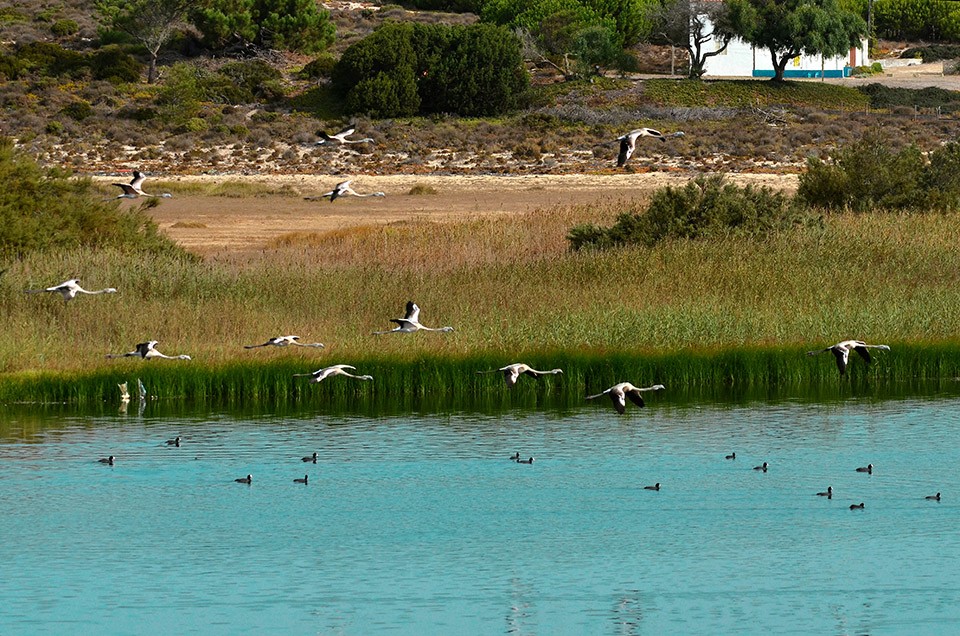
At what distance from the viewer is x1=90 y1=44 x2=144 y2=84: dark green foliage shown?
321 feet

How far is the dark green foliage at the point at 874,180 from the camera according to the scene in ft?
149

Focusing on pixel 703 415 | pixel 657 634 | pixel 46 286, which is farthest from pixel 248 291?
pixel 657 634

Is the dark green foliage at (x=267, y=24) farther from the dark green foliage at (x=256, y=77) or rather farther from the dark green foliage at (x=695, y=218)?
the dark green foliage at (x=695, y=218)

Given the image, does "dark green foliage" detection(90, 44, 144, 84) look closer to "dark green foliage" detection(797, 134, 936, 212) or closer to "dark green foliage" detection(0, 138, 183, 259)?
"dark green foliage" detection(797, 134, 936, 212)

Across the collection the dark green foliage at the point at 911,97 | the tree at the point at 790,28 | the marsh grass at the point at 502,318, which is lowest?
the marsh grass at the point at 502,318

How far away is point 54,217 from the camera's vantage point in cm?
3719

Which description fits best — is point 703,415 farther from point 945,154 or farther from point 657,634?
point 945,154

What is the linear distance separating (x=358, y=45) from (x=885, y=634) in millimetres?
79415

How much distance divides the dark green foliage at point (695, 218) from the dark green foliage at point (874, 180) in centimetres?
664

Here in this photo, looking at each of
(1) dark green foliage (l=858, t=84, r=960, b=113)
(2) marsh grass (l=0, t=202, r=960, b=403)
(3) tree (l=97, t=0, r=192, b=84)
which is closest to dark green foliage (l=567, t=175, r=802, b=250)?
(2) marsh grass (l=0, t=202, r=960, b=403)

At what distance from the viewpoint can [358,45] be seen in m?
92.2

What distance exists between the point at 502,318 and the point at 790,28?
78173 millimetres

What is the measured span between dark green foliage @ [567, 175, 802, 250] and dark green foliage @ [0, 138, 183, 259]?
10356mm

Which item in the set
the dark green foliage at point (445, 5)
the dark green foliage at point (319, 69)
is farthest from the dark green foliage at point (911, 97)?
the dark green foliage at point (445, 5)
